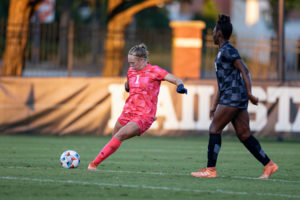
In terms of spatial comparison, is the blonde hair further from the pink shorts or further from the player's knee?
the player's knee

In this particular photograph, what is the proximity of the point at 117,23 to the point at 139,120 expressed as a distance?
16426 millimetres

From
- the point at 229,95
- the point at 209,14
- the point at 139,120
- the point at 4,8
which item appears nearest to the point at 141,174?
the point at 139,120

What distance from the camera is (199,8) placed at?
7075 cm

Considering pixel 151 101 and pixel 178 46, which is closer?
pixel 151 101

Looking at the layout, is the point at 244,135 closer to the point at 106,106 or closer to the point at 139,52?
the point at 139,52

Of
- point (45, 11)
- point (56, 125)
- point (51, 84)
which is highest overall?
point (45, 11)

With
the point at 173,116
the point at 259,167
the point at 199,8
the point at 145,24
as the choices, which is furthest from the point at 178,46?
the point at 199,8

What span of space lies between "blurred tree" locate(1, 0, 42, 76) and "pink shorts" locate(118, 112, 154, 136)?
9.53 metres

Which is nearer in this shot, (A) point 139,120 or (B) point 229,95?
(B) point 229,95

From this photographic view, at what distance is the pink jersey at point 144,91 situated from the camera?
905cm

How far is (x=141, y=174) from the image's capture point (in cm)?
893

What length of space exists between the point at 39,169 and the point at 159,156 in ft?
10.2

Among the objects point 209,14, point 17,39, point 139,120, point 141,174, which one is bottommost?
point 141,174

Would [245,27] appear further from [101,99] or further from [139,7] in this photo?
[101,99]
